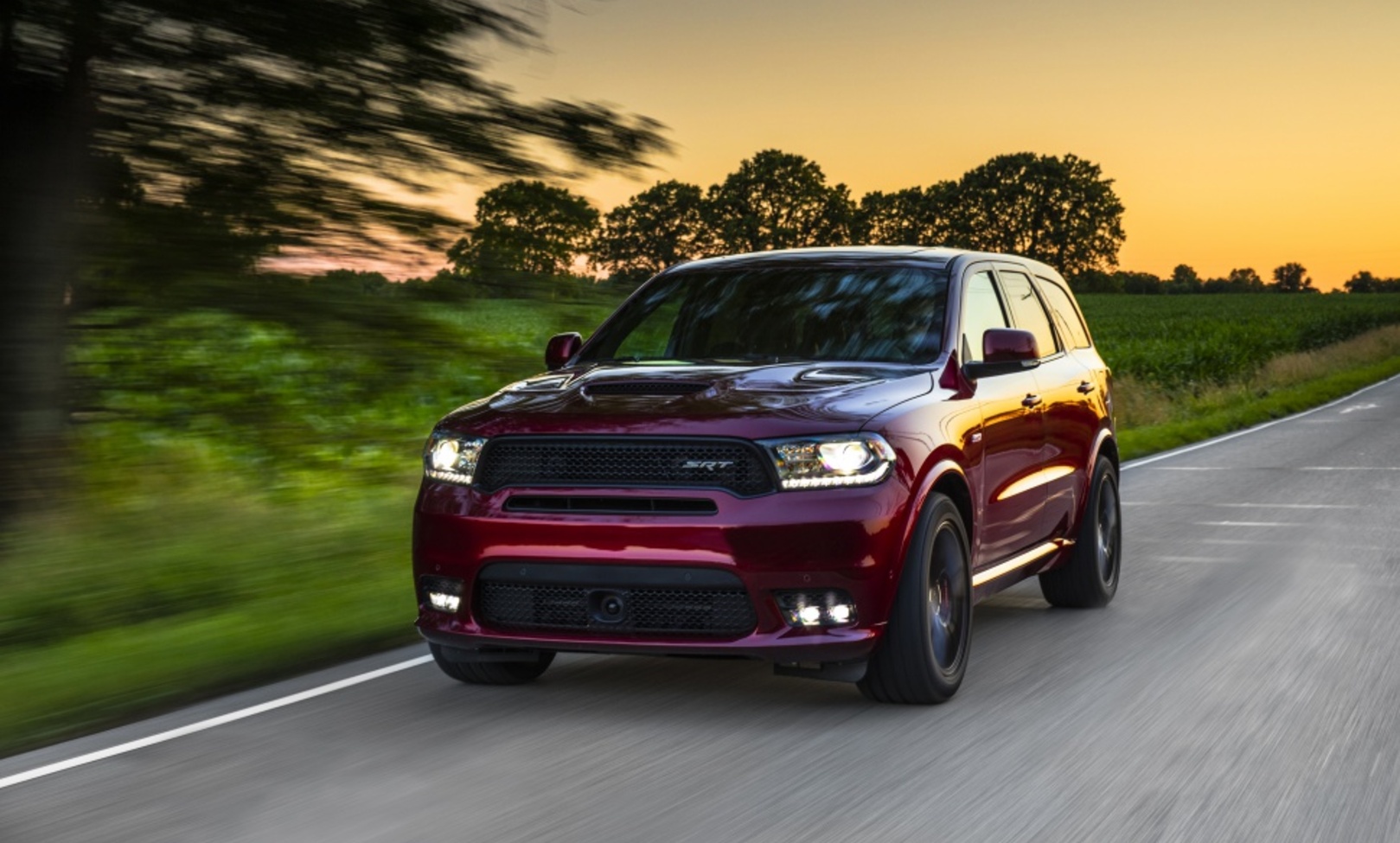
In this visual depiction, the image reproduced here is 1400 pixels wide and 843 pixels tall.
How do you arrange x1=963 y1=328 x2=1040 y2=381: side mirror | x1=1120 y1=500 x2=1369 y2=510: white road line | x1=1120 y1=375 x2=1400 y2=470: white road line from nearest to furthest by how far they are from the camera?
x1=963 y1=328 x2=1040 y2=381: side mirror, x1=1120 y1=500 x2=1369 y2=510: white road line, x1=1120 y1=375 x2=1400 y2=470: white road line

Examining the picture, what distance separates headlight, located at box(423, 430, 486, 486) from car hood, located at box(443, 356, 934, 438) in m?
0.05

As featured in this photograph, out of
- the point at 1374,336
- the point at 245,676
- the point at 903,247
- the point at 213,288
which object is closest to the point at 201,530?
the point at 213,288

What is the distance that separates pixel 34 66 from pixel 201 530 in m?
2.84

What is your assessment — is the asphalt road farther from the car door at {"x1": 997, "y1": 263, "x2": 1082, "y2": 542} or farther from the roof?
the roof

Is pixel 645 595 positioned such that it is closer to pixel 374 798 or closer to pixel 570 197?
pixel 374 798

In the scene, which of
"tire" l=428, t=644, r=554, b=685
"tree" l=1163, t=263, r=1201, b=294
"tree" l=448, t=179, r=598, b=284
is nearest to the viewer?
"tire" l=428, t=644, r=554, b=685

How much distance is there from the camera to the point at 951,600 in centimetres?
697

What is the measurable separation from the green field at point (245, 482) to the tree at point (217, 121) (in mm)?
396

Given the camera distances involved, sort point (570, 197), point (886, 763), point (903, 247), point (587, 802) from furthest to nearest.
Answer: point (570, 197) < point (903, 247) < point (886, 763) < point (587, 802)

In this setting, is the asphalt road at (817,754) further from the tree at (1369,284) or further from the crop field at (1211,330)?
the tree at (1369,284)

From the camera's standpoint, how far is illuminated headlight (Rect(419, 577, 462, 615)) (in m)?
6.69

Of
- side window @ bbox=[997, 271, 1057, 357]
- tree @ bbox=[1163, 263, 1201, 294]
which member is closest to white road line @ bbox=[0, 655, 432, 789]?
side window @ bbox=[997, 271, 1057, 357]

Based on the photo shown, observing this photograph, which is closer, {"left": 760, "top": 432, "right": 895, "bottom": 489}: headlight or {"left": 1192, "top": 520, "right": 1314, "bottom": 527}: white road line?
{"left": 760, "top": 432, "right": 895, "bottom": 489}: headlight

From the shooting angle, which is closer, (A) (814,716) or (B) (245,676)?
(A) (814,716)
